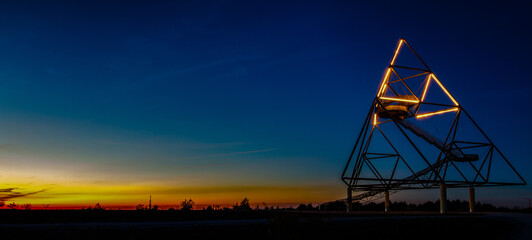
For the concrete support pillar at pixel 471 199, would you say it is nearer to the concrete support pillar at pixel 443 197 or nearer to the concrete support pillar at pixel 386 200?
the concrete support pillar at pixel 443 197

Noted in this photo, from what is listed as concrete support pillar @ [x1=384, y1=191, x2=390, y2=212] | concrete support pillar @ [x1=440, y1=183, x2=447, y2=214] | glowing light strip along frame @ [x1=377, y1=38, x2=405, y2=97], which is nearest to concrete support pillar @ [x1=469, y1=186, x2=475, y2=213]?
concrete support pillar @ [x1=440, y1=183, x2=447, y2=214]

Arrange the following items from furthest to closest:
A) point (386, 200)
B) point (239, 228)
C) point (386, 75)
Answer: point (386, 200), point (386, 75), point (239, 228)

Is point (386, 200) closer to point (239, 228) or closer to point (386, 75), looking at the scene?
point (386, 75)

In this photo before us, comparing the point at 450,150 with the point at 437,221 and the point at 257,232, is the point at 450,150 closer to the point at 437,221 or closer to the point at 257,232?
the point at 437,221

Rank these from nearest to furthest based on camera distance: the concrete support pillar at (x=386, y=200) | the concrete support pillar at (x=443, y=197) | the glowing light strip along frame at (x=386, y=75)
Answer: the concrete support pillar at (x=443, y=197) → the glowing light strip along frame at (x=386, y=75) → the concrete support pillar at (x=386, y=200)

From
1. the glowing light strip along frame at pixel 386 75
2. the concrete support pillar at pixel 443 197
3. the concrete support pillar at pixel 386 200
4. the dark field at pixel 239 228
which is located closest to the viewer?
the dark field at pixel 239 228

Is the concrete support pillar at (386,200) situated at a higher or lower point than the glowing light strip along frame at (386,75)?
lower

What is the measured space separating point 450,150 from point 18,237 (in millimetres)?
→ 37373

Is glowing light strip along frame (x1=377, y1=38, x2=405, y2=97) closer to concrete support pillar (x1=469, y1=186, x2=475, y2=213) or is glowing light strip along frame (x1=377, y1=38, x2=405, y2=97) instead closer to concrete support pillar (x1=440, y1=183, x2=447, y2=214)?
concrete support pillar (x1=440, y1=183, x2=447, y2=214)

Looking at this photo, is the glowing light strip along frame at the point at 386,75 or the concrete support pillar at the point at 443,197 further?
the glowing light strip along frame at the point at 386,75

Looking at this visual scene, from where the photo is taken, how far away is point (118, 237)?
13.2 meters

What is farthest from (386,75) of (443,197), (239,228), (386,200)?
(239,228)

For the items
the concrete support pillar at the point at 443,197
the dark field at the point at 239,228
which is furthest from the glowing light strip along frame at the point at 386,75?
the dark field at the point at 239,228

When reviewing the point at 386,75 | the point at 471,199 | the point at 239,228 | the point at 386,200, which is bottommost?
the point at 386,200
